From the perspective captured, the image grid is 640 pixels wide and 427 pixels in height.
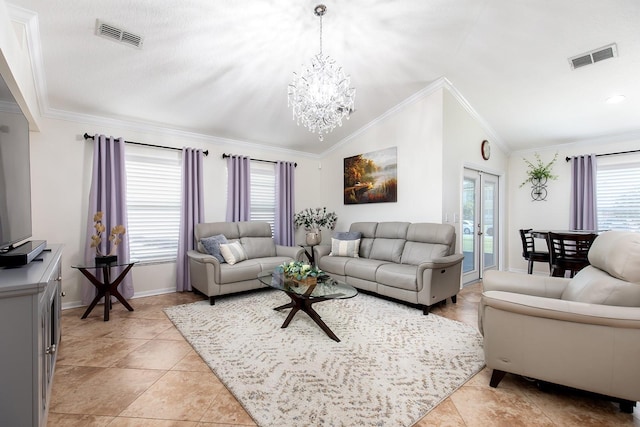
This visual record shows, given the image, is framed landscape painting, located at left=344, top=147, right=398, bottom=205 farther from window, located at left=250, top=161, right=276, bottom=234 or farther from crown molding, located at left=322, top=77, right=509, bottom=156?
window, located at left=250, top=161, right=276, bottom=234

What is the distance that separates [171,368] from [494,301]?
2.36m

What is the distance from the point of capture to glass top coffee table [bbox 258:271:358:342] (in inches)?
108

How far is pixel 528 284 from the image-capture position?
7.50ft

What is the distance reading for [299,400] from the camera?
5.90ft

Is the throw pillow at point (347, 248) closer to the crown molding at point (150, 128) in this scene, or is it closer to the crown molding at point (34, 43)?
the crown molding at point (150, 128)

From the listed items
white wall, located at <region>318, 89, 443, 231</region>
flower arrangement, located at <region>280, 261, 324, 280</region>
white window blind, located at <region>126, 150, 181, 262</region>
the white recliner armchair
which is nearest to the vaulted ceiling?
white wall, located at <region>318, 89, 443, 231</region>

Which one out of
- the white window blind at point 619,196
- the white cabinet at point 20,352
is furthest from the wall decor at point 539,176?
the white cabinet at point 20,352

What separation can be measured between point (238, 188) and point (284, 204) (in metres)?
0.93

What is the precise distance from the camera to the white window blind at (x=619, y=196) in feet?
14.3

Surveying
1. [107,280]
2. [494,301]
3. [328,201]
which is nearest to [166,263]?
[107,280]

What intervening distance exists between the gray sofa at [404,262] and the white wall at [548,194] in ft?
8.48

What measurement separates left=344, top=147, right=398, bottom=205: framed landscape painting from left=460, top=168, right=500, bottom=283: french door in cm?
112

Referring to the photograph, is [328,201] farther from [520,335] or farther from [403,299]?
[520,335]

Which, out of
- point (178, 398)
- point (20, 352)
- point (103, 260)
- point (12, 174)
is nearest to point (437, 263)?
point (178, 398)
